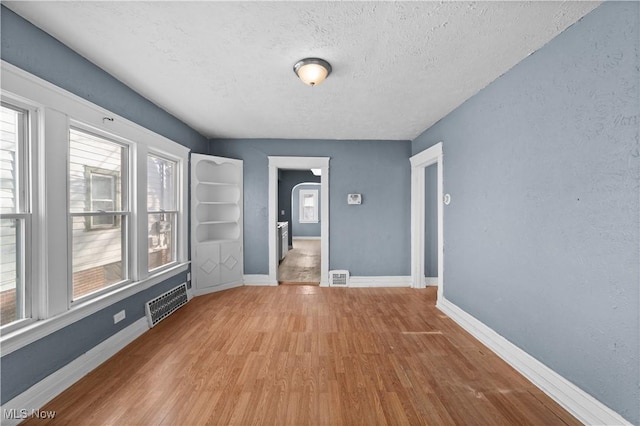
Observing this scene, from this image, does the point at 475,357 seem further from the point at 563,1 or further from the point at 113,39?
the point at 113,39

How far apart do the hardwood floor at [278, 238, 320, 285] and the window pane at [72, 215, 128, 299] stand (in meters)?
2.57

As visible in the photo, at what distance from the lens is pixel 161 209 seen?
3291 mm

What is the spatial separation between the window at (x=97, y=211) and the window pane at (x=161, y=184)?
478 mm

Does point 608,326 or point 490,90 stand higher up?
point 490,90

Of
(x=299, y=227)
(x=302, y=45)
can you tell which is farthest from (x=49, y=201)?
(x=299, y=227)

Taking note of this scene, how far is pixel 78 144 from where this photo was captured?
209cm

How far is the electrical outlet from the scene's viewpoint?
2361mm

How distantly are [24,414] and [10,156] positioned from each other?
5.37 ft

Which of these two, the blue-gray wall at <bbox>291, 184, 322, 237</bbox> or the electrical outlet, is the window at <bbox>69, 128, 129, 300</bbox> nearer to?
the electrical outlet

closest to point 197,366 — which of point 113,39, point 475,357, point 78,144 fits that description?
point 78,144

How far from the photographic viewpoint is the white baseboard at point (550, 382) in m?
1.50

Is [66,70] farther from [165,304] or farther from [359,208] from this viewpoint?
[359,208]

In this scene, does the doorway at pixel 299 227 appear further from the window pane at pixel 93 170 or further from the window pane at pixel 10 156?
the window pane at pixel 10 156

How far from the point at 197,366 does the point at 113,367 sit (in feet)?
2.32
